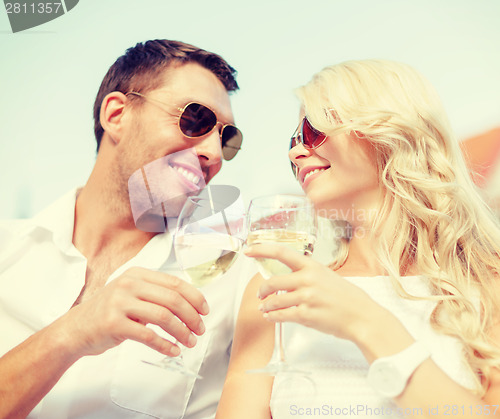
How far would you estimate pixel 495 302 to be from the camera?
127 centimetres

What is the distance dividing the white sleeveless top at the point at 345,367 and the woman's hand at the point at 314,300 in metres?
0.31

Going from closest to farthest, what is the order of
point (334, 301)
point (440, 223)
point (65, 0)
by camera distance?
point (334, 301) < point (440, 223) < point (65, 0)

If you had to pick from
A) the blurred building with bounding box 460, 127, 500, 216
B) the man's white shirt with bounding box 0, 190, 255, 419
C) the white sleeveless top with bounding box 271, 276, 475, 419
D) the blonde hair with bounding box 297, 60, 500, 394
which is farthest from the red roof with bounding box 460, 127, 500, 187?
the man's white shirt with bounding box 0, 190, 255, 419

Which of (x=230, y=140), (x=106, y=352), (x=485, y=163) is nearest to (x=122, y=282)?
(x=106, y=352)

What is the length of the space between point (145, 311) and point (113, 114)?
148 cm

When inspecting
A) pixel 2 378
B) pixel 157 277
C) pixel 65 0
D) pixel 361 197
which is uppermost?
pixel 65 0

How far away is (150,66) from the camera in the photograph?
2.16m

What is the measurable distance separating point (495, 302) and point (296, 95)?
99 centimetres

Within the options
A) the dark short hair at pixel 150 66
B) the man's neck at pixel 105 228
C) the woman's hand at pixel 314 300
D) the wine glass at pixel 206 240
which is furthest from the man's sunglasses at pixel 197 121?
the woman's hand at pixel 314 300

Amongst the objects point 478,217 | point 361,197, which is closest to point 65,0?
point 361,197

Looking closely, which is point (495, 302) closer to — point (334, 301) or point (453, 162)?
point (453, 162)

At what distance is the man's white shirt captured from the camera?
145 centimetres

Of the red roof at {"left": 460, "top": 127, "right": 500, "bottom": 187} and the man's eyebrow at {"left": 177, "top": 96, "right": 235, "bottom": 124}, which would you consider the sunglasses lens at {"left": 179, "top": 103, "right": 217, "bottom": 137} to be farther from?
the red roof at {"left": 460, "top": 127, "right": 500, "bottom": 187}

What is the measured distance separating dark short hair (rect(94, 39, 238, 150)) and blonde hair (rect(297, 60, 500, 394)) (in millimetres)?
741
